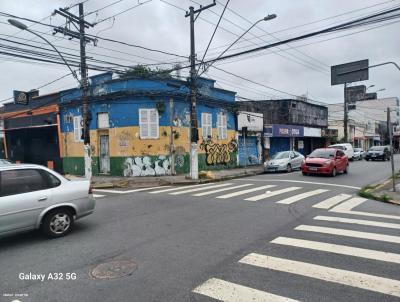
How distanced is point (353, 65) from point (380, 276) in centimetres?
2201

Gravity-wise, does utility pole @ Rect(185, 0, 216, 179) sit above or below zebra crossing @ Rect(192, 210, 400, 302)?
above

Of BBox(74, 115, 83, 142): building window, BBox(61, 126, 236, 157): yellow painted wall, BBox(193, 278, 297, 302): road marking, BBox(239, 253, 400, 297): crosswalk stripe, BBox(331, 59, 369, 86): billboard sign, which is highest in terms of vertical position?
BBox(331, 59, 369, 86): billboard sign

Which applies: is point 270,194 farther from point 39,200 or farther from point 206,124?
point 206,124

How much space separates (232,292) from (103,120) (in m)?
18.3

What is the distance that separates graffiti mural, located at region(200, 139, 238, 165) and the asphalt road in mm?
13017

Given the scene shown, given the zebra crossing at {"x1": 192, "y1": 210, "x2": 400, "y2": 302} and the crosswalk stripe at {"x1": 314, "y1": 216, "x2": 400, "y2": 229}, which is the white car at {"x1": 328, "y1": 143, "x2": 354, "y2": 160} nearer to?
the crosswalk stripe at {"x1": 314, "y1": 216, "x2": 400, "y2": 229}

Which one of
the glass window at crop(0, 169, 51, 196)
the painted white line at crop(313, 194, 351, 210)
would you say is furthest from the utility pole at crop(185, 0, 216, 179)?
the glass window at crop(0, 169, 51, 196)

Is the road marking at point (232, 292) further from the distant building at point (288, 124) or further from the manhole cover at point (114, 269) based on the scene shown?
the distant building at point (288, 124)

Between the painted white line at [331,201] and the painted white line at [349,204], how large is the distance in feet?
0.71

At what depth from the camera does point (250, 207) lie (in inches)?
366

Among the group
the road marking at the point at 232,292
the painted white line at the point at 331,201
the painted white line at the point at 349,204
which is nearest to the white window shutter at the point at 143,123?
the painted white line at the point at 331,201

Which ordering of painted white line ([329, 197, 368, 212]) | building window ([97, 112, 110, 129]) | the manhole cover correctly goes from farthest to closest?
building window ([97, 112, 110, 129])
painted white line ([329, 197, 368, 212])
the manhole cover

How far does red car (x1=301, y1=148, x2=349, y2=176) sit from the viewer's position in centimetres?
1767

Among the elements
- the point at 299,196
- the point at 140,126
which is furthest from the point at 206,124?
the point at 299,196
